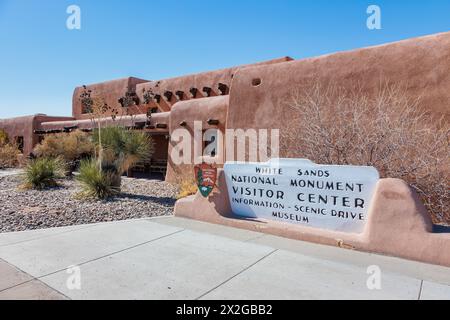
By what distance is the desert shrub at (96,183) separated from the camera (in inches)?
370

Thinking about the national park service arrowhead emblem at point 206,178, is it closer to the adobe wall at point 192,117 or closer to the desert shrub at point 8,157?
the adobe wall at point 192,117

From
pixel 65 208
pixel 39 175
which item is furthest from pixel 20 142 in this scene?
pixel 65 208

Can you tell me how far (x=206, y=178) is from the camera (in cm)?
629

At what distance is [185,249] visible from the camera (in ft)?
15.4

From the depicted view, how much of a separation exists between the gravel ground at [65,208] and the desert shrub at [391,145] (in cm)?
419

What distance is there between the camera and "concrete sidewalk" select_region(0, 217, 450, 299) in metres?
3.28

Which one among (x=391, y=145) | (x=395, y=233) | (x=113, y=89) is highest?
(x=113, y=89)

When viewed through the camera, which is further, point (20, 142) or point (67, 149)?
point (20, 142)

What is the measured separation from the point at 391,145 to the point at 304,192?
2583 millimetres

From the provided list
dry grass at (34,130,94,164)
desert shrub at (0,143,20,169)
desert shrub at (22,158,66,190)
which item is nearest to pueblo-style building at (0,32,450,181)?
dry grass at (34,130,94,164)

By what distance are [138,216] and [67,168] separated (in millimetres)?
9787

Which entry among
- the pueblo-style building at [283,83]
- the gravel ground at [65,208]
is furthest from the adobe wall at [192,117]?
the gravel ground at [65,208]

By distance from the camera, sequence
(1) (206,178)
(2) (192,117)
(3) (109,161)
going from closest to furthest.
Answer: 1. (1) (206,178)
2. (3) (109,161)
3. (2) (192,117)

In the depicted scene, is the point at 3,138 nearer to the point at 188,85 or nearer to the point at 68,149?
the point at 68,149
